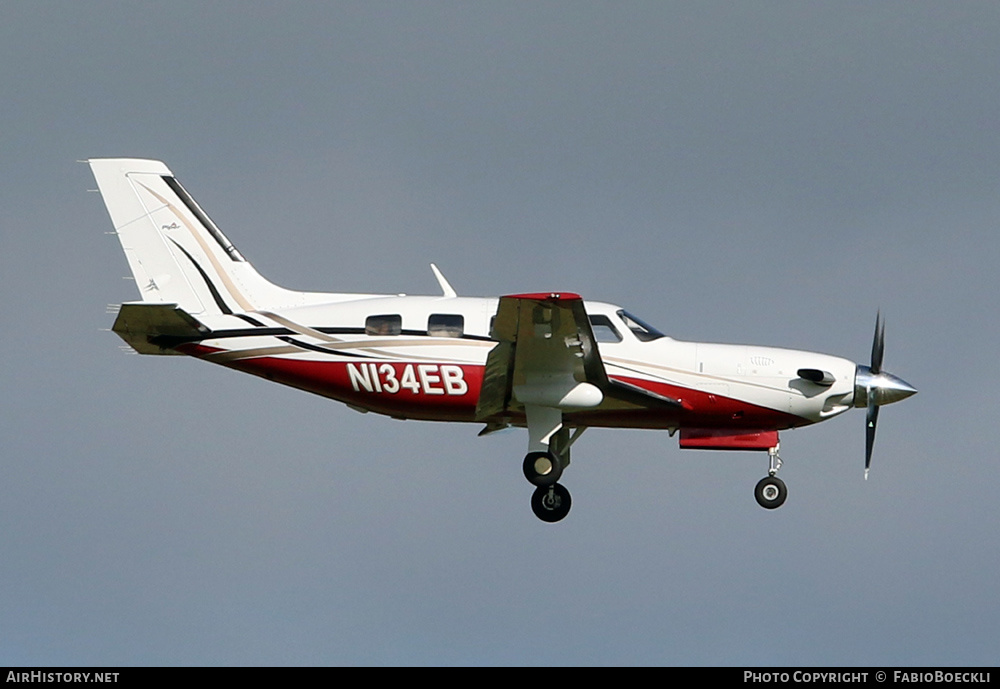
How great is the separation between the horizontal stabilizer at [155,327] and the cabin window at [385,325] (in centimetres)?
284

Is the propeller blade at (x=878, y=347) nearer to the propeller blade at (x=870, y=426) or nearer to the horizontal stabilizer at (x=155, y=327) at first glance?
the propeller blade at (x=870, y=426)

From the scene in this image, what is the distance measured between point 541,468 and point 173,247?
7769 millimetres

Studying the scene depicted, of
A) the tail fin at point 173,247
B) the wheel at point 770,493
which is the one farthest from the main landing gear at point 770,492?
the tail fin at point 173,247

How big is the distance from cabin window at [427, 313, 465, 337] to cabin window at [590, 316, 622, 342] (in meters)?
2.21

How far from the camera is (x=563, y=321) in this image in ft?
66.1

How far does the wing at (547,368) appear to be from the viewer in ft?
65.9

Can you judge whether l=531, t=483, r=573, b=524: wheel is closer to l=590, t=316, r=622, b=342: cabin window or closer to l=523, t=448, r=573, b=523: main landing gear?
l=523, t=448, r=573, b=523: main landing gear

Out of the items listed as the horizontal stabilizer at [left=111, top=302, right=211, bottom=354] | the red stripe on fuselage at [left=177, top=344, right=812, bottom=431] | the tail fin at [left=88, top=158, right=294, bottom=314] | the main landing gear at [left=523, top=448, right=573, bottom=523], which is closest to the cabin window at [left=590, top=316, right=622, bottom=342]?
the red stripe on fuselage at [left=177, top=344, right=812, bottom=431]

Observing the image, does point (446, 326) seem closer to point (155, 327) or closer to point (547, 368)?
point (547, 368)
